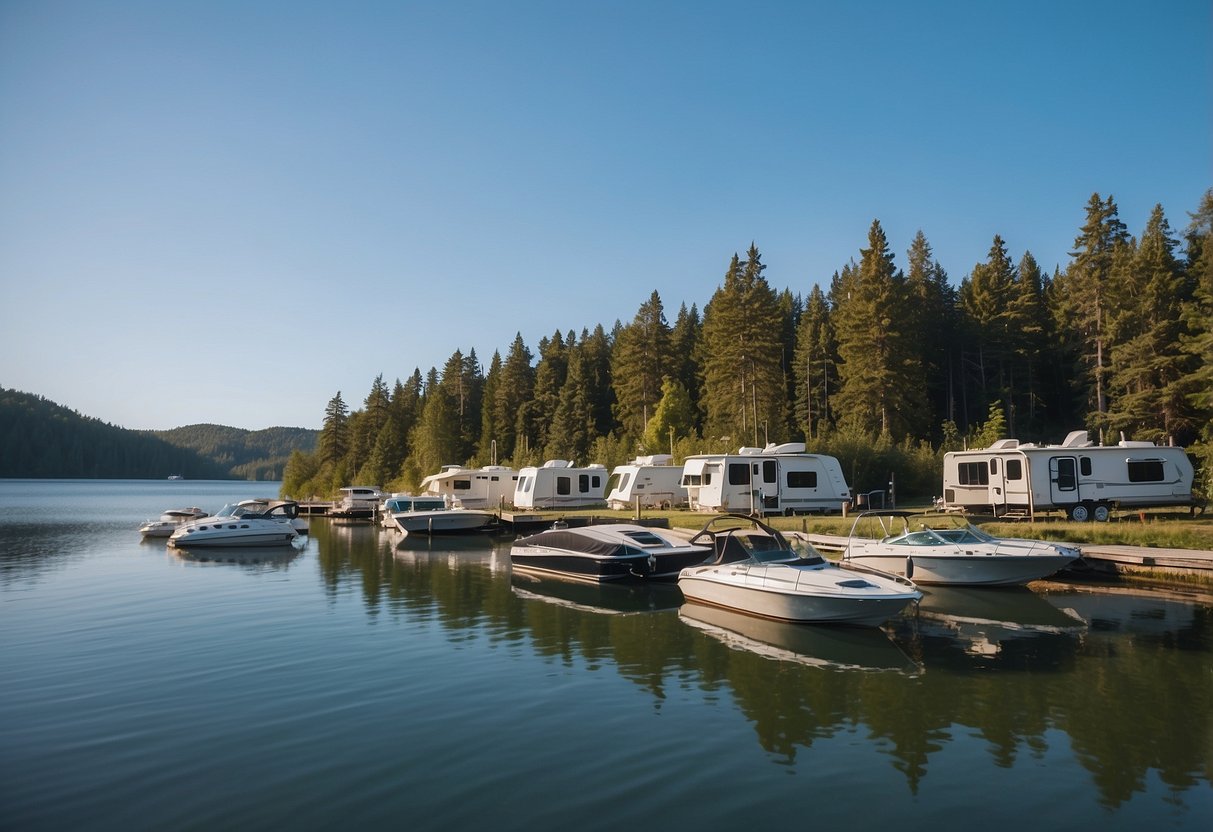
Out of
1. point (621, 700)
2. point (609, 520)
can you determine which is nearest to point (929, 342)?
point (609, 520)

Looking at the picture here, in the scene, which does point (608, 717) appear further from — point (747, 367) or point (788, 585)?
point (747, 367)

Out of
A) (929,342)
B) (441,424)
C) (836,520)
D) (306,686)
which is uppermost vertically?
(929,342)

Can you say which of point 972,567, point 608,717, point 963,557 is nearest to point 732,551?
point 963,557

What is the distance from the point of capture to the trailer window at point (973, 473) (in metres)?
26.3

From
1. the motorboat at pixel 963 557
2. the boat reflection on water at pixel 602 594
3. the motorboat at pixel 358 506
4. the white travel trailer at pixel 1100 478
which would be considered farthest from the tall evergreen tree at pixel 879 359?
the motorboat at pixel 358 506

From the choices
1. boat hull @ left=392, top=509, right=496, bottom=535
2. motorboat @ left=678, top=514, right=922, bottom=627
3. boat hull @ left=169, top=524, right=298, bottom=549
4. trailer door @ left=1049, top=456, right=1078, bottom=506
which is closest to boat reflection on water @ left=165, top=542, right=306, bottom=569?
boat hull @ left=169, top=524, right=298, bottom=549

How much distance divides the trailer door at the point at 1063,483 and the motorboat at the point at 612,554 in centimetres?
→ 1276

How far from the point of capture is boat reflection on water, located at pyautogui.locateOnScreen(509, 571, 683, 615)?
18125mm

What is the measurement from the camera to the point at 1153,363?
39.3m

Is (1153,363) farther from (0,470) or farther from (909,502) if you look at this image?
(0,470)

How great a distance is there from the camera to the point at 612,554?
20.8m

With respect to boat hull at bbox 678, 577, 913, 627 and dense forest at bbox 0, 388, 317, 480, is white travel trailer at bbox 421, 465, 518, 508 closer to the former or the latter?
boat hull at bbox 678, 577, 913, 627

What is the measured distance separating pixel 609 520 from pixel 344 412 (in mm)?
62493

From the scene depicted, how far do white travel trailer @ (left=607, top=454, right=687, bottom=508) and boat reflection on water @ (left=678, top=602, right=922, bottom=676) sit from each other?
2102 cm
